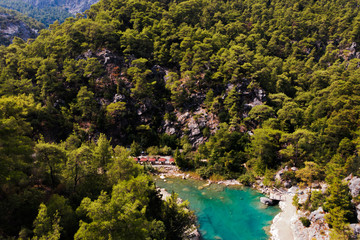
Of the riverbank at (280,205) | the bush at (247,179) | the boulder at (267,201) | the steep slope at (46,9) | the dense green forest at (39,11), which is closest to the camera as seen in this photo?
the riverbank at (280,205)

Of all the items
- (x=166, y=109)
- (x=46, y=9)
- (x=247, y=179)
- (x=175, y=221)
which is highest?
(x=46, y=9)

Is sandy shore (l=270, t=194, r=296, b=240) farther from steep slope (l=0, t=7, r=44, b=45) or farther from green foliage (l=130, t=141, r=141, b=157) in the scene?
steep slope (l=0, t=7, r=44, b=45)

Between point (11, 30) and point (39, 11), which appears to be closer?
point (11, 30)

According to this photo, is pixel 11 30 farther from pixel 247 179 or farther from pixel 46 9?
pixel 46 9

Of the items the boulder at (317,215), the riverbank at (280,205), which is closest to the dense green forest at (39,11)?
the riverbank at (280,205)

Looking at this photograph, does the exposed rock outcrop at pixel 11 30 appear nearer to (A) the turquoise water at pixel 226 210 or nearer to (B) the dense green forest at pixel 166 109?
(B) the dense green forest at pixel 166 109

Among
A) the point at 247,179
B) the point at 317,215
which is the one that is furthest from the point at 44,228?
the point at 247,179

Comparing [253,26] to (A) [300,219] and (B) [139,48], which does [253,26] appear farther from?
(A) [300,219]

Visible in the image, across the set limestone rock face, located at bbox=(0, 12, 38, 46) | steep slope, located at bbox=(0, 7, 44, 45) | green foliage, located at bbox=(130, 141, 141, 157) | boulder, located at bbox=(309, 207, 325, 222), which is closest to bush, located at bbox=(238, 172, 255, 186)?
boulder, located at bbox=(309, 207, 325, 222)
